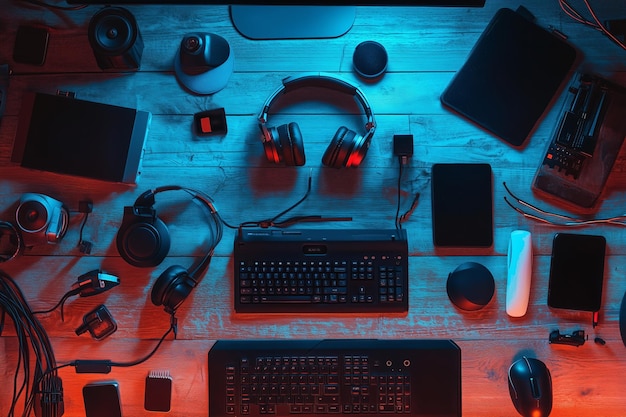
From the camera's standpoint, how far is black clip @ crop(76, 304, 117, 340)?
1.29 metres

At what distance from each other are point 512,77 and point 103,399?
4.20ft

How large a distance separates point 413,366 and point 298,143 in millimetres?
591

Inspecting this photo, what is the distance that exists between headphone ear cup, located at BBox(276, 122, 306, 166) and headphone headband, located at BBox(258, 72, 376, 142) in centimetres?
5

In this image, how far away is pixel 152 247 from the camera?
127cm

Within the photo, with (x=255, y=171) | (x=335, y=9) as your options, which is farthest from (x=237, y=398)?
(x=335, y=9)

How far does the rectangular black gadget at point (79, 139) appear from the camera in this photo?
1326 millimetres

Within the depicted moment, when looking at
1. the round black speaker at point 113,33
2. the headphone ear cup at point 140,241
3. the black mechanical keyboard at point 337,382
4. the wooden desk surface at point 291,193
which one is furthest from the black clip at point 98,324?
the round black speaker at point 113,33

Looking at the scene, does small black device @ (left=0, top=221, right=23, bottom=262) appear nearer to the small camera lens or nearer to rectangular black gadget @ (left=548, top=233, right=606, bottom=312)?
the small camera lens

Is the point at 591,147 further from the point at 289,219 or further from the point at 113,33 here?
the point at 113,33

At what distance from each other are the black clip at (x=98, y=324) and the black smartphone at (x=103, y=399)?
0.12 metres

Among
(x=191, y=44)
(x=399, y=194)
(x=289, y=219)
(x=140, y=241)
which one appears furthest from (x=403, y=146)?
(x=140, y=241)

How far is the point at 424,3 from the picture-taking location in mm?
1163

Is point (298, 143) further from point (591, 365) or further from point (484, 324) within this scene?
point (591, 365)

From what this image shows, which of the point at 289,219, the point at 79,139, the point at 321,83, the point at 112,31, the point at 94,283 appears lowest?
the point at 94,283
